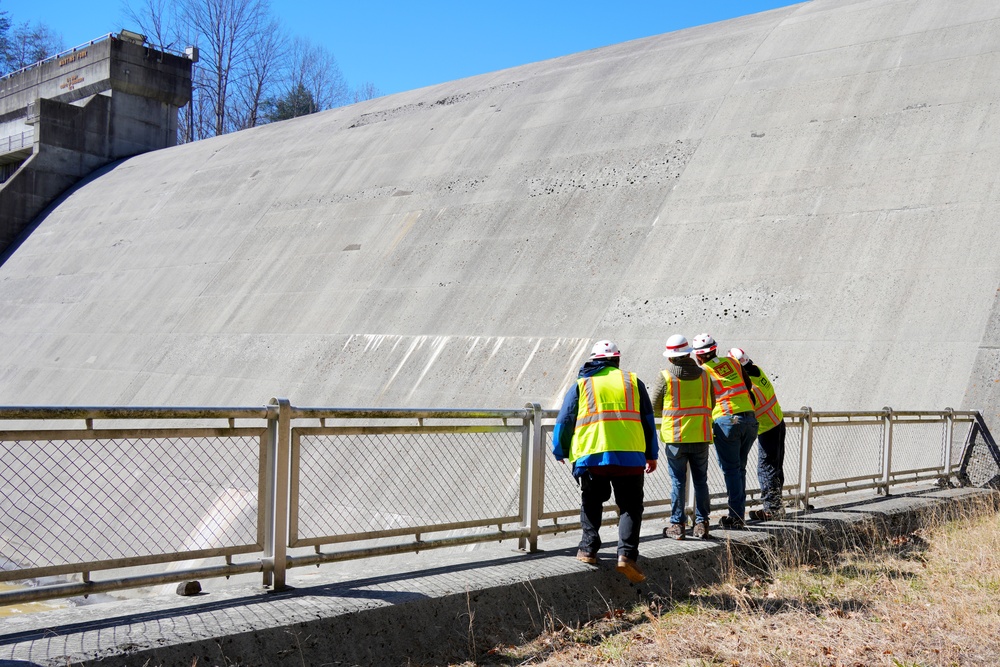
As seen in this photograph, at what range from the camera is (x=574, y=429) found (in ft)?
19.6

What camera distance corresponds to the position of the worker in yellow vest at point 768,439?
8078 mm

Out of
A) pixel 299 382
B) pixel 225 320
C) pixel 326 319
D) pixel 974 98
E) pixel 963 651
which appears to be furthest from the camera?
pixel 225 320

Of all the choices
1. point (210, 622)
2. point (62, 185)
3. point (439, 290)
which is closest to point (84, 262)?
point (62, 185)

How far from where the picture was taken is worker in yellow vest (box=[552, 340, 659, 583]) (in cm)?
575

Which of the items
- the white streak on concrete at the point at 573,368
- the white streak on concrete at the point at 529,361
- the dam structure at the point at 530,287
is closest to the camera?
the dam structure at the point at 530,287

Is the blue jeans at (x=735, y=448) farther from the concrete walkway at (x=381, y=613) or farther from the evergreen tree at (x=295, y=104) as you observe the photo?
the evergreen tree at (x=295, y=104)

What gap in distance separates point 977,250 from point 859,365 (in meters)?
2.21

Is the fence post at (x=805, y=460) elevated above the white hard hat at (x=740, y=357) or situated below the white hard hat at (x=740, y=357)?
below

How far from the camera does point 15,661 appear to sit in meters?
3.69

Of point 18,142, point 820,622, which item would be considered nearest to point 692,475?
point 820,622

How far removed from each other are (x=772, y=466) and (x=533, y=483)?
2994 millimetres

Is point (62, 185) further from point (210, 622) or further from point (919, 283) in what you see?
point (210, 622)

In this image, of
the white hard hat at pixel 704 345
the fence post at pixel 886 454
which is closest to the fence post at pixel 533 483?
the white hard hat at pixel 704 345

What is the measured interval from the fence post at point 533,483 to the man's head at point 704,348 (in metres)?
1.78
